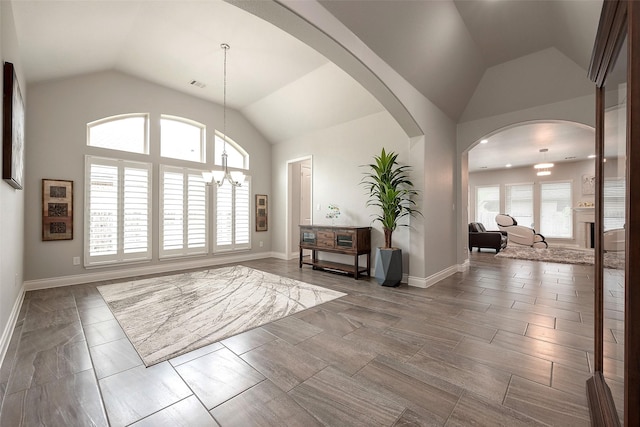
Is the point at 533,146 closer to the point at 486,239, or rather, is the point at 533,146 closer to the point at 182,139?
the point at 486,239

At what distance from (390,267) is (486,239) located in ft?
17.6

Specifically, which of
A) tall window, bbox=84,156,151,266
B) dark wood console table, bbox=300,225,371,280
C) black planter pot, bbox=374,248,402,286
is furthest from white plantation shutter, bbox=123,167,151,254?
black planter pot, bbox=374,248,402,286

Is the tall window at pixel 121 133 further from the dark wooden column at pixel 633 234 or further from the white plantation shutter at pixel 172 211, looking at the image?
the dark wooden column at pixel 633 234

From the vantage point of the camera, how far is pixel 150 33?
351 centimetres

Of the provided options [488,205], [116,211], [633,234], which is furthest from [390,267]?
[488,205]

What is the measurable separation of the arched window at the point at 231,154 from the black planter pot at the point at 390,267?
4112 millimetres

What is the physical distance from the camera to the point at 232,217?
20.0ft

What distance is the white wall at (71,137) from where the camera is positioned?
12.6 ft

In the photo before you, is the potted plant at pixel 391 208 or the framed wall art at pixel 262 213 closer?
the potted plant at pixel 391 208

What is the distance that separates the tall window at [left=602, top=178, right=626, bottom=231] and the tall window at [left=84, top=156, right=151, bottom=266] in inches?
228

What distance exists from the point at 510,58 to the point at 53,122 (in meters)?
7.16

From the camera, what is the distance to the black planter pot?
4.01m

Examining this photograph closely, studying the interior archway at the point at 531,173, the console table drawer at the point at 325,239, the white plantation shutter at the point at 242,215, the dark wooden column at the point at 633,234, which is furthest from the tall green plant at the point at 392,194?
the white plantation shutter at the point at 242,215

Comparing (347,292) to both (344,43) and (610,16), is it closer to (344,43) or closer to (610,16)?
(344,43)
